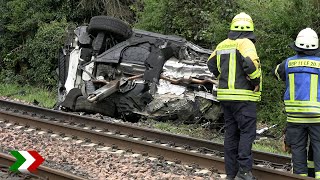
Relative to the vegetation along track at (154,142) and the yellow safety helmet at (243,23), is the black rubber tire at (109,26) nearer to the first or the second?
the vegetation along track at (154,142)

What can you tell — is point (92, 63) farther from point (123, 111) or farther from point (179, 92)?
point (179, 92)

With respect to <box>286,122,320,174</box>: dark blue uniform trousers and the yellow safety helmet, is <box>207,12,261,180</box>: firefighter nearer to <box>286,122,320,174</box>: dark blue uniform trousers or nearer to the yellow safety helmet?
the yellow safety helmet

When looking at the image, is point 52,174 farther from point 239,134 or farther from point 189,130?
point 189,130

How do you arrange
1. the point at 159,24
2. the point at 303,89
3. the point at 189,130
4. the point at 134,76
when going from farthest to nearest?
the point at 159,24 < the point at 134,76 < the point at 189,130 < the point at 303,89

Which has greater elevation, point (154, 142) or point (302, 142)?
point (302, 142)

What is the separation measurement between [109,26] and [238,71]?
7.32 meters

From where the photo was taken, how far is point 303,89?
5.61 m

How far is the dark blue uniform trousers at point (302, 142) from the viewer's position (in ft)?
18.6

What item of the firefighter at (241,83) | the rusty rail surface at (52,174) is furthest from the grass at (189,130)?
the rusty rail surface at (52,174)

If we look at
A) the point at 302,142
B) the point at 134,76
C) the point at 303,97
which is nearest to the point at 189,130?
the point at 134,76

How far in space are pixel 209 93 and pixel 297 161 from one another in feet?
15.5

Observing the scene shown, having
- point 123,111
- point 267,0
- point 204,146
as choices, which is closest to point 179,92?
point 123,111

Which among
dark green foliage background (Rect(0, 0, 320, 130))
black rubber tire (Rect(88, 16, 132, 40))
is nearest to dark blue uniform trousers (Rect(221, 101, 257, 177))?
dark green foliage background (Rect(0, 0, 320, 130))

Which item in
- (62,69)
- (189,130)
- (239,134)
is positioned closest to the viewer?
(239,134)
